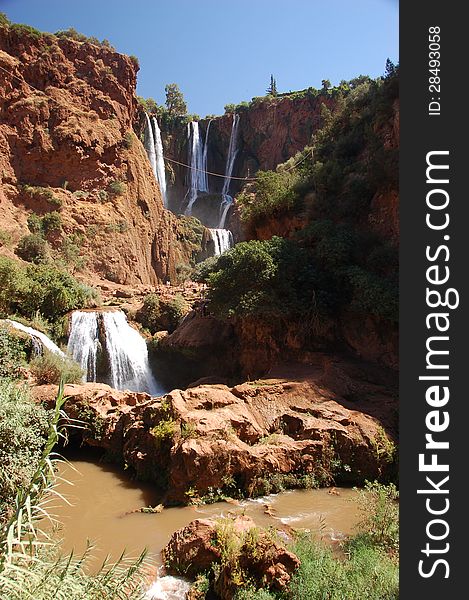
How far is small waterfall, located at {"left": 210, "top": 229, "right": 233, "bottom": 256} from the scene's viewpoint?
37906 millimetres

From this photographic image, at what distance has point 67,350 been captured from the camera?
1628cm

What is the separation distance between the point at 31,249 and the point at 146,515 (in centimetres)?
1748

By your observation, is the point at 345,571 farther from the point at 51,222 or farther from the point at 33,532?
the point at 51,222

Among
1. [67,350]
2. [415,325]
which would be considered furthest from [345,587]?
[67,350]

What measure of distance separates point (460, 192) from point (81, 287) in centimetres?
1734

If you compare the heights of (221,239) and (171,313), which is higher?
(221,239)

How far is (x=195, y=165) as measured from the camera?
46.7m

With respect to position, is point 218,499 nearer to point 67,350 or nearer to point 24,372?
point 24,372

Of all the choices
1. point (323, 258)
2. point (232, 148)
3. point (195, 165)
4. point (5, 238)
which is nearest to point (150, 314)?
point (5, 238)

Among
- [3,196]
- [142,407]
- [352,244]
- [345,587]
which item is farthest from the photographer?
[3,196]

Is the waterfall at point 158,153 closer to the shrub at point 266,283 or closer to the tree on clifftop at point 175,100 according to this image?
the tree on clifftop at point 175,100

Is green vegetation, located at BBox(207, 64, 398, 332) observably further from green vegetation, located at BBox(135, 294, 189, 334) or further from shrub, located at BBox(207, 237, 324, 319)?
green vegetation, located at BBox(135, 294, 189, 334)

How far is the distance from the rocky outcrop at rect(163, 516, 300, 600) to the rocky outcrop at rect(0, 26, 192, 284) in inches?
789

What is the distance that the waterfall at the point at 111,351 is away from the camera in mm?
16734
